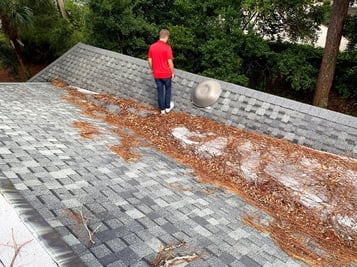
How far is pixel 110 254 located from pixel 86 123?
12.4 feet

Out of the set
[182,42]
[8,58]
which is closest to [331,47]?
[182,42]

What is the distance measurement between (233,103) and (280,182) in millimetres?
2213

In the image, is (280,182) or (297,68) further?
(297,68)

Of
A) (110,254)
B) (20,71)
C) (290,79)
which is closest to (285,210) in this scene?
(110,254)

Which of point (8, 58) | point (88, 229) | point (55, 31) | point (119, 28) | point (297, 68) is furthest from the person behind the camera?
point (8, 58)

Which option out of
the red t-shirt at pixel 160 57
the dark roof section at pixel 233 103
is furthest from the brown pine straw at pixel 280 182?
the red t-shirt at pixel 160 57

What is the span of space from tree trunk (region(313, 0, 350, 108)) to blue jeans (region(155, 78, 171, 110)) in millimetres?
3810

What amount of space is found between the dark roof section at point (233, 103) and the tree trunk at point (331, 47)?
2.50m

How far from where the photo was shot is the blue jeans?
21.3 feet

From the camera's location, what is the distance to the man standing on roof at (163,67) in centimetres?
615

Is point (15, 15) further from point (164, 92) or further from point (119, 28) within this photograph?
point (164, 92)

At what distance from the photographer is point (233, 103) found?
616 cm

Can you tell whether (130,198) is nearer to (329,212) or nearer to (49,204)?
(49,204)

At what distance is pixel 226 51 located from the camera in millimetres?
8789
